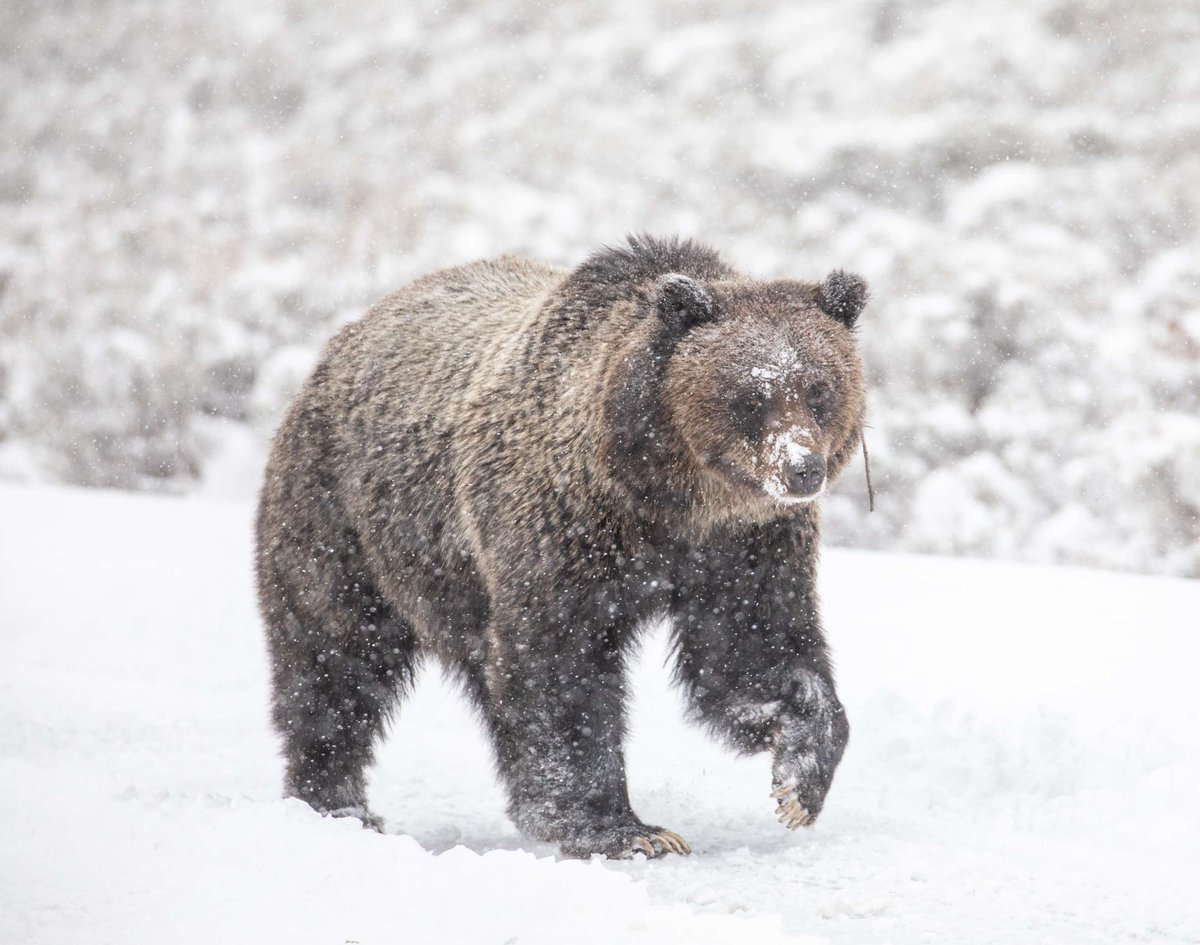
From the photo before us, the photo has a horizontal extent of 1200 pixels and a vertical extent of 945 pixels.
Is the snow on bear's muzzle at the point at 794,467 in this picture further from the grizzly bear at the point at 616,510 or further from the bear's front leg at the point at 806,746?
the bear's front leg at the point at 806,746

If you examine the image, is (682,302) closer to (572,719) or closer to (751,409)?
(751,409)

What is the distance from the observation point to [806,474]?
4.43 m

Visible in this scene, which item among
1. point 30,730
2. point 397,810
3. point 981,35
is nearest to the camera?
point 397,810

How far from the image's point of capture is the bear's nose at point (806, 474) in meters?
4.43

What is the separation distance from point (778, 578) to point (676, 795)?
1.53m

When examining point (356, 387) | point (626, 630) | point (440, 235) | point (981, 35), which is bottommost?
point (626, 630)

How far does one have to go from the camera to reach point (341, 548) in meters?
6.00

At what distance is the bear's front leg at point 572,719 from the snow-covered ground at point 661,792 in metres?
0.19

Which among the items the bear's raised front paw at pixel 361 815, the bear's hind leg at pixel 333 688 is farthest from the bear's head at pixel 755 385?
the bear's raised front paw at pixel 361 815

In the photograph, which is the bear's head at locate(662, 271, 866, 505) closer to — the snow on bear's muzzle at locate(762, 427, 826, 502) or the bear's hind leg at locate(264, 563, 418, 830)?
the snow on bear's muzzle at locate(762, 427, 826, 502)

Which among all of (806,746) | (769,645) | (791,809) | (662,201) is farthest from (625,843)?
(662,201)

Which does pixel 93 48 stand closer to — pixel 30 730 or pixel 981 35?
pixel 981 35

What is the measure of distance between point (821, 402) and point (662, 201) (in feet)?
41.3

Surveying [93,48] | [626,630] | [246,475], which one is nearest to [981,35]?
[246,475]
